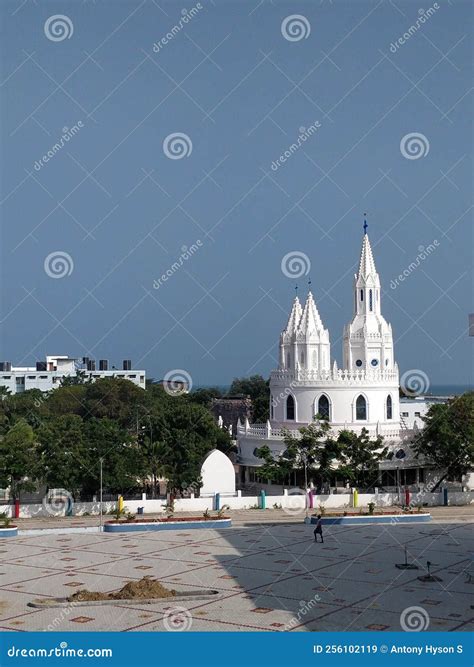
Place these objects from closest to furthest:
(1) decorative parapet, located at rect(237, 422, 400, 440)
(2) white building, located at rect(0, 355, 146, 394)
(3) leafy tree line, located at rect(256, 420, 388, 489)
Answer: (3) leafy tree line, located at rect(256, 420, 388, 489), (1) decorative parapet, located at rect(237, 422, 400, 440), (2) white building, located at rect(0, 355, 146, 394)

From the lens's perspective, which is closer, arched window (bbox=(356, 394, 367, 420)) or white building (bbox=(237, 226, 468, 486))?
white building (bbox=(237, 226, 468, 486))

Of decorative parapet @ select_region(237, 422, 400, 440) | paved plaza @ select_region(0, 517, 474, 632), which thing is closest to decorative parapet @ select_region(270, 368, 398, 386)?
decorative parapet @ select_region(237, 422, 400, 440)

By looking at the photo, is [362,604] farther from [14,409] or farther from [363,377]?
[14,409]

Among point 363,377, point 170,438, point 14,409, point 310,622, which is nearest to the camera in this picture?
point 310,622

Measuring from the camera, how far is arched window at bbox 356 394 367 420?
162ft

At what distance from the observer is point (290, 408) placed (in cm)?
5019

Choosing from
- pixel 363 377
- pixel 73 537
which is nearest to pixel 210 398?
pixel 363 377

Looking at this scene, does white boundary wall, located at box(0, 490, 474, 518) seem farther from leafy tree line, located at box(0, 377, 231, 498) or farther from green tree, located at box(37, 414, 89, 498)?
green tree, located at box(37, 414, 89, 498)

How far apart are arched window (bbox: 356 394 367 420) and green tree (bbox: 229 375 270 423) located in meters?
24.5

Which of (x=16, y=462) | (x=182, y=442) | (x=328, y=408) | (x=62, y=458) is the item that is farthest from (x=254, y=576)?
(x=328, y=408)

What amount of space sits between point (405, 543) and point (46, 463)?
1504 centimetres

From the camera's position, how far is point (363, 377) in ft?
163

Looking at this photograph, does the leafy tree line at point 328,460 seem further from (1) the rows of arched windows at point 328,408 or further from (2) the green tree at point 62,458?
(2) the green tree at point 62,458

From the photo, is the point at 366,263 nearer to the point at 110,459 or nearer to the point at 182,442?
the point at 182,442
